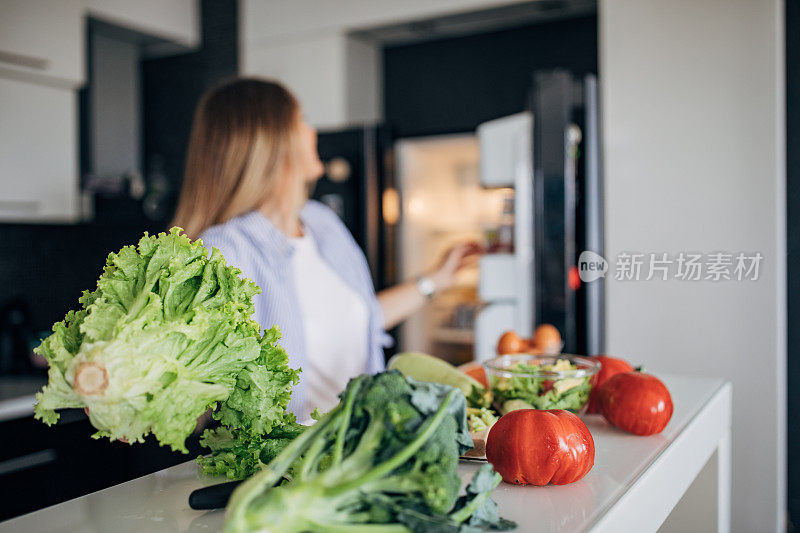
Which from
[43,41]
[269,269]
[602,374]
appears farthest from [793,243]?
[43,41]

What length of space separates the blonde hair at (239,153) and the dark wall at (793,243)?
4.87 ft

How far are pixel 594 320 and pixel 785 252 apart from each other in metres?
0.57

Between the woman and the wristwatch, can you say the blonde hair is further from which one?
the wristwatch

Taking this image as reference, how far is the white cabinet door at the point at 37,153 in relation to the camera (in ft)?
8.57

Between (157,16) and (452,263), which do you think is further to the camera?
(157,16)

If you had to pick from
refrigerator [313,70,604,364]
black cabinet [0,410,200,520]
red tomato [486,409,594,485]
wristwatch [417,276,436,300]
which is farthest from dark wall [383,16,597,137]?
red tomato [486,409,594,485]

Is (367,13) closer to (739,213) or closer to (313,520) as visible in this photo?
(739,213)

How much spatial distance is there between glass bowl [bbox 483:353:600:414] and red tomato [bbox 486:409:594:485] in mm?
184

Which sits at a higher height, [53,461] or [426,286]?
[426,286]

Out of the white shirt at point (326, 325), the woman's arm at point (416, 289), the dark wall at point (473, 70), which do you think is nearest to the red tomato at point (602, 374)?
the white shirt at point (326, 325)

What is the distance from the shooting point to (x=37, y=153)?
271cm

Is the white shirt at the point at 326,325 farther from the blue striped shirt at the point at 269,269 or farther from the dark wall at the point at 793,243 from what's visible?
the dark wall at the point at 793,243

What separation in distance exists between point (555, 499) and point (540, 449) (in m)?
0.05

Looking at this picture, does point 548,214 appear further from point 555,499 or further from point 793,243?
point 555,499
